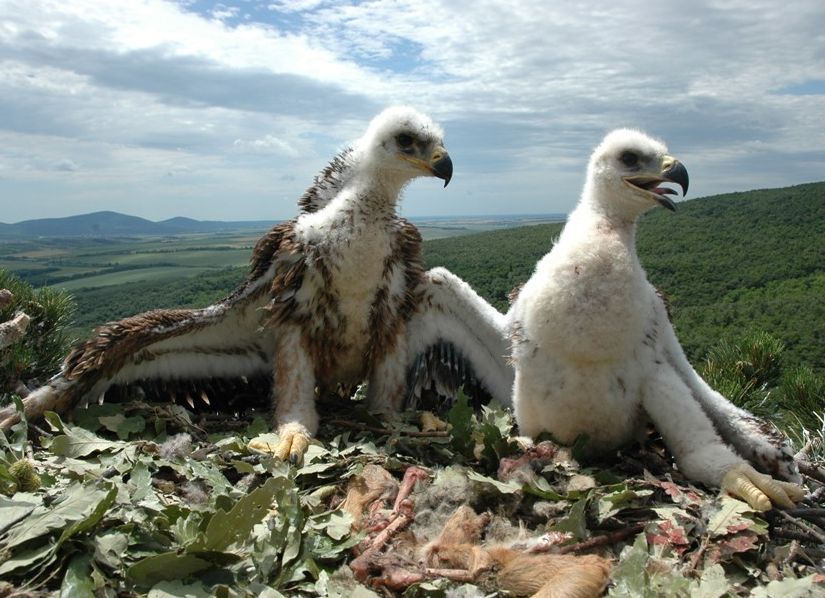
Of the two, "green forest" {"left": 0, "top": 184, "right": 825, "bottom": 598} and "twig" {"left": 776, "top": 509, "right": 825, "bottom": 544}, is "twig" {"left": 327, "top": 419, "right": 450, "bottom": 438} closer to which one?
"green forest" {"left": 0, "top": 184, "right": 825, "bottom": 598}

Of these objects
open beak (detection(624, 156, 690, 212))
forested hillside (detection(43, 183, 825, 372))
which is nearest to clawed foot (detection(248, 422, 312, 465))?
open beak (detection(624, 156, 690, 212))

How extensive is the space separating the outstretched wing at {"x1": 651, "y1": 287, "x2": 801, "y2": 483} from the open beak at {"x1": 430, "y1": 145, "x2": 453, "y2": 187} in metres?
1.77

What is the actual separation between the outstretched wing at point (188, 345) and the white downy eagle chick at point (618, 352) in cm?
198

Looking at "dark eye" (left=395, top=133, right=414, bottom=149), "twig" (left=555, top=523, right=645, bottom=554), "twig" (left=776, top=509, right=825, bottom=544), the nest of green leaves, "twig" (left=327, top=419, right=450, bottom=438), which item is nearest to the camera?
the nest of green leaves

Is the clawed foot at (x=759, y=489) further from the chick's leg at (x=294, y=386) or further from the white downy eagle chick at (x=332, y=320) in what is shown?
the chick's leg at (x=294, y=386)

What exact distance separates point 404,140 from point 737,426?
296cm

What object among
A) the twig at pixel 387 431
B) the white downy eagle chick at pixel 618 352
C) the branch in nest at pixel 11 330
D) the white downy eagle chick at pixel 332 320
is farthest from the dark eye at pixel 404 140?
the branch in nest at pixel 11 330

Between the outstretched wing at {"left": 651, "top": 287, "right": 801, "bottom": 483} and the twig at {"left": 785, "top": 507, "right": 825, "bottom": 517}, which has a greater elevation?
the outstretched wing at {"left": 651, "top": 287, "right": 801, "bottom": 483}

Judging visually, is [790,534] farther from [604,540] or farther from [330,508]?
[330,508]

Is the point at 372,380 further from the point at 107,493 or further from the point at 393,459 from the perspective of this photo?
the point at 107,493

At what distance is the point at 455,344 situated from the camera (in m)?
5.77

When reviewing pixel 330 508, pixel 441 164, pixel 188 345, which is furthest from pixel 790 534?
pixel 188 345

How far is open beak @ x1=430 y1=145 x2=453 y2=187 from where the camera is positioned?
5.12m

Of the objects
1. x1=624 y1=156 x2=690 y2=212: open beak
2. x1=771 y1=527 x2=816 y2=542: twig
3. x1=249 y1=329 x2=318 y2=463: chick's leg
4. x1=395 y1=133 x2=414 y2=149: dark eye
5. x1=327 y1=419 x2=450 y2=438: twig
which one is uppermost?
x1=395 y1=133 x2=414 y2=149: dark eye
